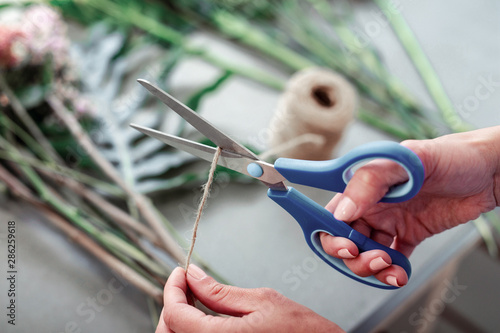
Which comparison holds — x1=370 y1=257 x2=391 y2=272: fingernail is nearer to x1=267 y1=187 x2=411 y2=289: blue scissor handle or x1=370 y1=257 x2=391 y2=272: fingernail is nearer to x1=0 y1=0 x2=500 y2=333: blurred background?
x1=267 y1=187 x2=411 y2=289: blue scissor handle

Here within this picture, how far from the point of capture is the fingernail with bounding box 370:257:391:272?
409 mm

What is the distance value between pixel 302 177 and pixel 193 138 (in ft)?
1.16

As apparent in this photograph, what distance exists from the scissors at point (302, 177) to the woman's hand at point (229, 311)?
0.26 ft

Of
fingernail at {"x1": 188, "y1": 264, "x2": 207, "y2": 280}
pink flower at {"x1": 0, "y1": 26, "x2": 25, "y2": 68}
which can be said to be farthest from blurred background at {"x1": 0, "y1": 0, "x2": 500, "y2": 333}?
fingernail at {"x1": 188, "y1": 264, "x2": 207, "y2": 280}

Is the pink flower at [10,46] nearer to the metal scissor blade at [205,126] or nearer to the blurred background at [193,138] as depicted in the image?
the blurred background at [193,138]

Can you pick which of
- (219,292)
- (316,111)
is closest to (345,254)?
(219,292)

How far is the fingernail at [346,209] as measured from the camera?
39 cm

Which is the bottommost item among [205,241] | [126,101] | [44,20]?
[205,241]

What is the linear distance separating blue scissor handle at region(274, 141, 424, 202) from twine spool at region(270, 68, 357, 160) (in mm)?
233

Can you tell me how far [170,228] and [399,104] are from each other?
493 millimetres

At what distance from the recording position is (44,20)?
683mm

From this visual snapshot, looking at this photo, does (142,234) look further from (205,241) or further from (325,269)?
(325,269)

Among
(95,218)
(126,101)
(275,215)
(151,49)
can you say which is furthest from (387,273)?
(151,49)

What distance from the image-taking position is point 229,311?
1.37ft
